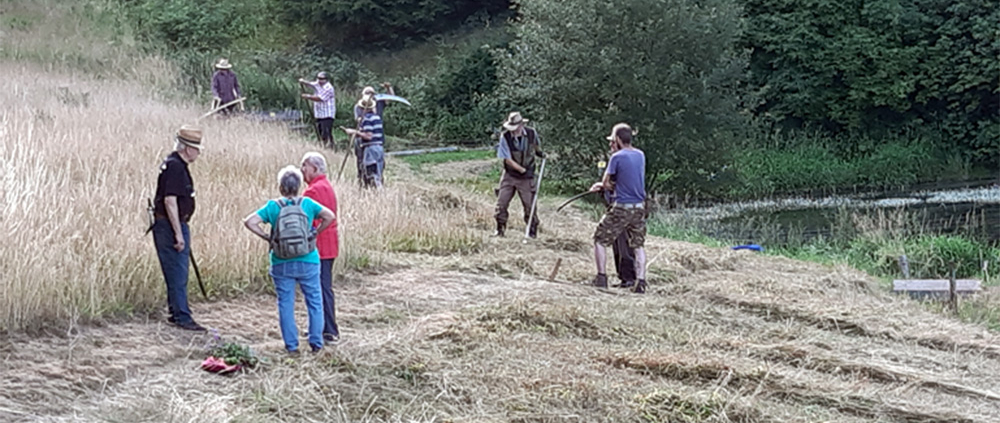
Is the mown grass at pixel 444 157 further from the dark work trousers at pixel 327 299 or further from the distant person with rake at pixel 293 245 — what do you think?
the distant person with rake at pixel 293 245

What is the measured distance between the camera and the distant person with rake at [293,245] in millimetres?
6414

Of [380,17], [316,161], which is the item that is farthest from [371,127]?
[380,17]

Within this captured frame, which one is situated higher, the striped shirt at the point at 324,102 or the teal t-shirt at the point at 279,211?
the striped shirt at the point at 324,102

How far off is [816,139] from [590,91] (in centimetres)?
1064

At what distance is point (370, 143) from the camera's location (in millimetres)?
13703

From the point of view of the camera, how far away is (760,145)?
90.7ft

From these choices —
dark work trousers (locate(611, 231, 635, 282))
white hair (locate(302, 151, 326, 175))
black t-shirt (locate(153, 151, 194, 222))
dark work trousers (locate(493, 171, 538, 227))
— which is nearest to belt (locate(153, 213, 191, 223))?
black t-shirt (locate(153, 151, 194, 222))

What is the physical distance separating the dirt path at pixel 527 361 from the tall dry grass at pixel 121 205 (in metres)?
0.32

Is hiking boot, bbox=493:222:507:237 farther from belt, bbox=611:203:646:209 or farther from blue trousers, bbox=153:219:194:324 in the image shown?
blue trousers, bbox=153:219:194:324

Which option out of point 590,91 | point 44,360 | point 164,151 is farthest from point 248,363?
point 590,91

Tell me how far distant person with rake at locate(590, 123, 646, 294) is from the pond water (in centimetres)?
656

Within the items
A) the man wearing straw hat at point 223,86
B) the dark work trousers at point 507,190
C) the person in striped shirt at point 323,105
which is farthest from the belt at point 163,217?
the man wearing straw hat at point 223,86

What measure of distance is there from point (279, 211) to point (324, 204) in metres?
0.48

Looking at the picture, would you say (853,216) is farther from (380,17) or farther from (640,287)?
(380,17)
